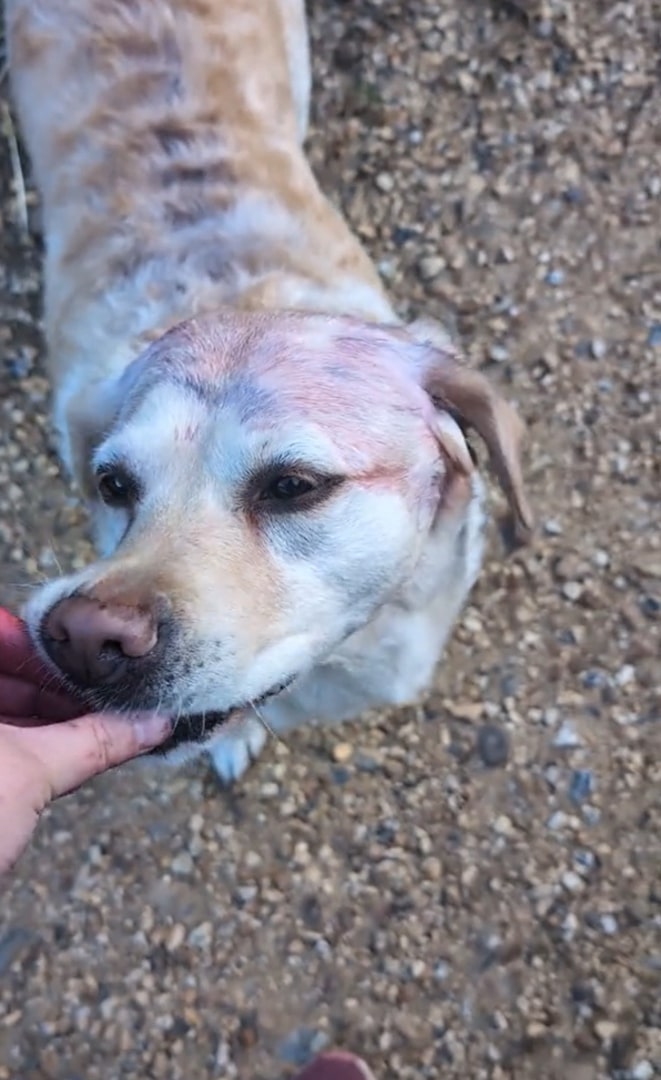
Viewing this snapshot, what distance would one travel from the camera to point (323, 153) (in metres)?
3.62

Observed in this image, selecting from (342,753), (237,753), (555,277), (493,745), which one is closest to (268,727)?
(237,753)

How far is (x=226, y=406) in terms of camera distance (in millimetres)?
1902

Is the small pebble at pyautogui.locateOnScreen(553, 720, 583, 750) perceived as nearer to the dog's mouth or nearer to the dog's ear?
the dog's ear

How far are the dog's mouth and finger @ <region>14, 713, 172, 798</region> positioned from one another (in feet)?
0.26

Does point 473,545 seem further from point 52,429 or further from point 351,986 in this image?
point 52,429

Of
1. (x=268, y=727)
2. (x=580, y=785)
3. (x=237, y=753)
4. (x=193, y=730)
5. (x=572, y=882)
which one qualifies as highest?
(x=193, y=730)

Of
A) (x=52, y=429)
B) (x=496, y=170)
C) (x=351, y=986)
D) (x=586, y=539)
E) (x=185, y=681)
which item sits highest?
(x=185, y=681)

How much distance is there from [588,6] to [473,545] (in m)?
2.05

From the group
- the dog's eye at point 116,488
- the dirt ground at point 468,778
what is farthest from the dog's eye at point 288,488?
the dirt ground at point 468,778

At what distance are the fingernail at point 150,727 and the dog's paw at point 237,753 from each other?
1066 mm

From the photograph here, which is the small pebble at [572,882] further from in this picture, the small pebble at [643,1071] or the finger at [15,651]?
the finger at [15,651]

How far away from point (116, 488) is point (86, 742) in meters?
0.50

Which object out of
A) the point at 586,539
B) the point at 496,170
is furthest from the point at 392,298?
the point at 586,539

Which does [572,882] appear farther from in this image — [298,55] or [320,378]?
[298,55]
